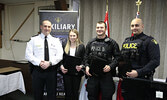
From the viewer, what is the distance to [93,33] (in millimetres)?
3213

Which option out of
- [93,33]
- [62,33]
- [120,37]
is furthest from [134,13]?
[62,33]

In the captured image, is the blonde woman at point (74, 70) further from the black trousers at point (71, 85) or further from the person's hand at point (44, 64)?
the person's hand at point (44, 64)

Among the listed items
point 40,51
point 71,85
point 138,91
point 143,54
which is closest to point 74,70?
point 71,85

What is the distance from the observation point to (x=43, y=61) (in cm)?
189

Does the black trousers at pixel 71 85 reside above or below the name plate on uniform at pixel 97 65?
below

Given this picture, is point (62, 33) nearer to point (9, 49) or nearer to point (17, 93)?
point (17, 93)

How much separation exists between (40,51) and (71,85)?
763mm

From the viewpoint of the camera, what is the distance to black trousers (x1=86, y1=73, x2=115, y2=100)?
5.75 feet

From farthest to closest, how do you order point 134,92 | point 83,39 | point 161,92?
point 83,39 → point 134,92 → point 161,92

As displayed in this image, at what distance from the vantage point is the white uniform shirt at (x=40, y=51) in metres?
1.94

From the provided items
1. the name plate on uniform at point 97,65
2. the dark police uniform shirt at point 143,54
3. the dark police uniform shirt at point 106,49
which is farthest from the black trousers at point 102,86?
the dark police uniform shirt at point 143,54

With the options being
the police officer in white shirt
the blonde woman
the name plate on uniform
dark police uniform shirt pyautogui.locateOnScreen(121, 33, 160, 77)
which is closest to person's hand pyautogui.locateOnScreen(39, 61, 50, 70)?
the police officer in white shirt

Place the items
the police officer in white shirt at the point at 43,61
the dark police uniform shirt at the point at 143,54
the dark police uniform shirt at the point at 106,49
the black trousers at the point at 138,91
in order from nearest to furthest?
the black trousers at the point at 138,91
the dark police uniform shirt at the point at 143,54
the dark police uniform shirt at the point at 106,49
the police officer in white shirt at the point at 43,61

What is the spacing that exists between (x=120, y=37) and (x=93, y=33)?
0.69m
